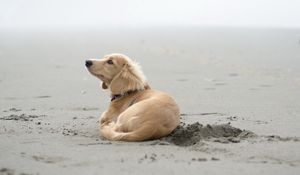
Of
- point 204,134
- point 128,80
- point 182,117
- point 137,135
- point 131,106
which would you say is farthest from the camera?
point 182,117

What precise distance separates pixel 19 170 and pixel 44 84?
6.01m

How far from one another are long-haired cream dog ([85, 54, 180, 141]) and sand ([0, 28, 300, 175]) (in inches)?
5.3

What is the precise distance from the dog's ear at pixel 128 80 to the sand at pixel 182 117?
0.53 meters

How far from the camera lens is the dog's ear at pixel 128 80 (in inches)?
257

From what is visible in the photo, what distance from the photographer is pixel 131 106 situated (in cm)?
607

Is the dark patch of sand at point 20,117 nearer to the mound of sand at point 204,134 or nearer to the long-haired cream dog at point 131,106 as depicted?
the long-haired cream dog at point 131,106

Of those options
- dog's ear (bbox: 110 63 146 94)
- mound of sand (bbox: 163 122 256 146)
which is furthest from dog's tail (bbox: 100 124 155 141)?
dog's ear (bbox: 110 63 146 94)

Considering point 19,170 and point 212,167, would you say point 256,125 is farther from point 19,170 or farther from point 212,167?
point 19,170

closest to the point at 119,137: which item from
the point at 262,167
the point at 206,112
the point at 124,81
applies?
the point at 124,81

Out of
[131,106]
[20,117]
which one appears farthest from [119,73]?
[20,117]

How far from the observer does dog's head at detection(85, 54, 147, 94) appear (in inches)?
259

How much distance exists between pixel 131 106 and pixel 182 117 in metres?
1.35

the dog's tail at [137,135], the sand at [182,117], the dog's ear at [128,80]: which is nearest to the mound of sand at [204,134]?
the sand at [182,117]

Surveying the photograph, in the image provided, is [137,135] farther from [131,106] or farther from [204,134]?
[204,134]
